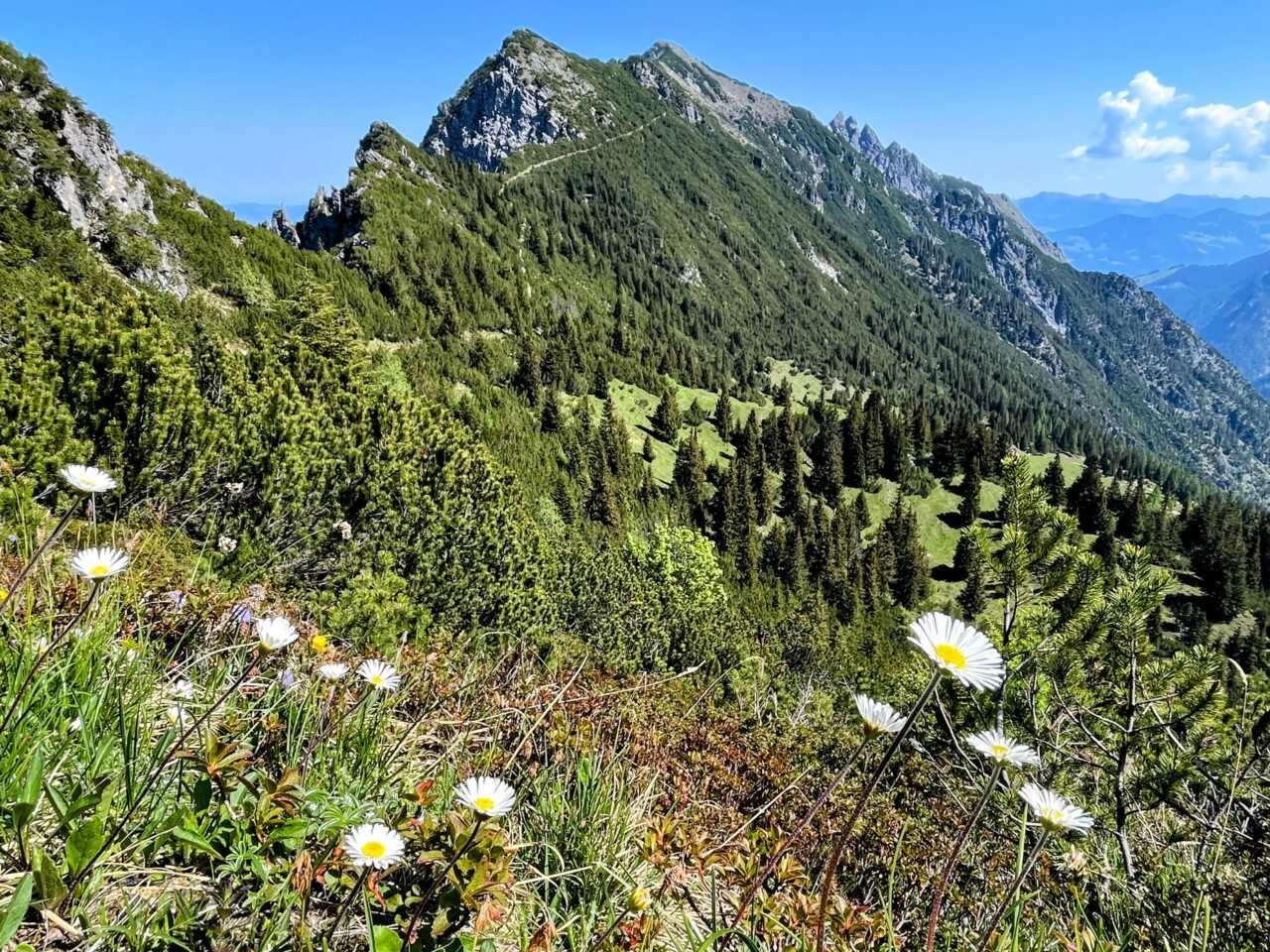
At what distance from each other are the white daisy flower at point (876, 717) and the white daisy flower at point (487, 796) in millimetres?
890

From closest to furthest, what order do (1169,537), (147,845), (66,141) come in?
(147,845) < (66,141) < (1169,537)

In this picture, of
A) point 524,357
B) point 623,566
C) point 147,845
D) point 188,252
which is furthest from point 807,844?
point 524,357

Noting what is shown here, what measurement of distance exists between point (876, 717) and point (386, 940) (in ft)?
4.41

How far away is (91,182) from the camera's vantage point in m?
45.8

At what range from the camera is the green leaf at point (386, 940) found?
1.60 m

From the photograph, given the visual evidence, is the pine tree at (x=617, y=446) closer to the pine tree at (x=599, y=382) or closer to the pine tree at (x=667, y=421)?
the pine tree at (x=667, y=421)

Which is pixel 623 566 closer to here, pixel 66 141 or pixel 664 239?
pixel 66 141

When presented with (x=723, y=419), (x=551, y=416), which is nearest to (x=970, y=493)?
(x=723, y=419)

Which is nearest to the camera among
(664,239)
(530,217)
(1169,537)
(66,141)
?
(66,141)

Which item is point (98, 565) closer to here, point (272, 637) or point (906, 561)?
point (272, 637)

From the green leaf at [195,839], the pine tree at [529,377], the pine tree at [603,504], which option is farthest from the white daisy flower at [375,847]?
the pine tree at [529,377]

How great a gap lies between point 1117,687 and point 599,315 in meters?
132

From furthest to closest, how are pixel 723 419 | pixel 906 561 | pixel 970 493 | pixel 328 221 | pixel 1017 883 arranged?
1. pixel 723 419
2. pixel 970 493
3. pixel 328 221
4. pixel 906 561
5. pixel 1017 883

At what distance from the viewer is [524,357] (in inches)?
3307
